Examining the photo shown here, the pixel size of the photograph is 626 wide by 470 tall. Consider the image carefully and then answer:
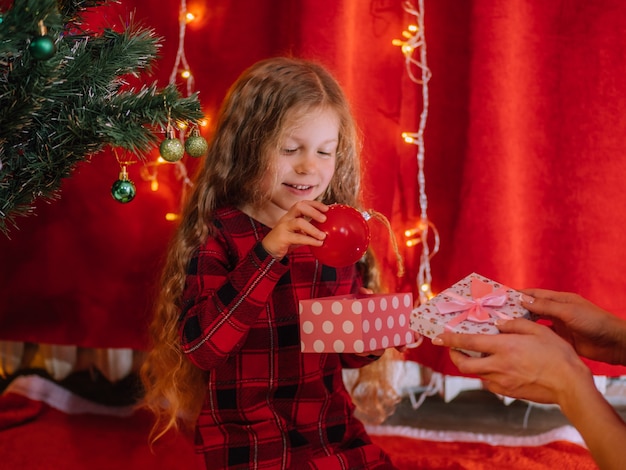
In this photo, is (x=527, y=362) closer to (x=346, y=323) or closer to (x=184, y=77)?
(x=346, y=323)

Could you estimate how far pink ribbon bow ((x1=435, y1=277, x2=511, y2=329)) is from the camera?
40.6 inches

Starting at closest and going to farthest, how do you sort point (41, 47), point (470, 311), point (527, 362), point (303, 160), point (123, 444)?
point (41, 47) < point (527, 362) < point (470, 311) < point (303, 160) < point (123, 444)

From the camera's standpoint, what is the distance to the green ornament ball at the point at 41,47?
2.60 ft

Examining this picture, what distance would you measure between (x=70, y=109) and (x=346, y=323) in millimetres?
553

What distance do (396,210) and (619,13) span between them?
28.4 inches

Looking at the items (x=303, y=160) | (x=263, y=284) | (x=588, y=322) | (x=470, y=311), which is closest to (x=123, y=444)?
(x=263, y=284)

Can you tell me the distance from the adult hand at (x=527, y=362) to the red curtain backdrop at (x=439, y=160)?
0.76 meters

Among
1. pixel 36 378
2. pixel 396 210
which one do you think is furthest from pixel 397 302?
pixel 36 378

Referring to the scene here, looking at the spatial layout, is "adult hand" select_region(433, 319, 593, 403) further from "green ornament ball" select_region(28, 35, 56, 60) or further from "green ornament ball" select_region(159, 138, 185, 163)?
"green ornament ball" select_region(28, 35, 56, 60)

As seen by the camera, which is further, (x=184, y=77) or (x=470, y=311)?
(x=184, y=77)

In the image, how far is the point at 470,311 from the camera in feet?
3.43

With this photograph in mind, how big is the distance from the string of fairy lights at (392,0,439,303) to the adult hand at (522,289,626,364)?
587mm

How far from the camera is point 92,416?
1797mm

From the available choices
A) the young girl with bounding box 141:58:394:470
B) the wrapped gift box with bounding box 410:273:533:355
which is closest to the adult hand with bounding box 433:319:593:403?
the wrapped gift box with bounding box 410:273:533:355
